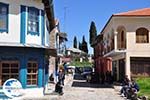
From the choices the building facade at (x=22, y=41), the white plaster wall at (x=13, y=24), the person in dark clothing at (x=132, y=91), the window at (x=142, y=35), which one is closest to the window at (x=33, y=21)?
the building facade at (x=22, y=41)

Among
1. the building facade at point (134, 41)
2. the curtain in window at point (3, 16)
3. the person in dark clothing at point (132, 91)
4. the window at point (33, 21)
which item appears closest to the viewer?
the curtain in window at point (3, 16)

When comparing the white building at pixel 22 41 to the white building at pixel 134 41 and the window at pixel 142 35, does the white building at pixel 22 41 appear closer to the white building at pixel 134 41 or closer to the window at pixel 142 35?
the white building at pixel 134 41

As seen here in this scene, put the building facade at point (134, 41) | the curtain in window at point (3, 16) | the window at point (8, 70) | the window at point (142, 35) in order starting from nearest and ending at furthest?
the curtain in window at point (3, 16), the window at point (8, 70), the building facade at point (134, 41), the window at point (142, 35)

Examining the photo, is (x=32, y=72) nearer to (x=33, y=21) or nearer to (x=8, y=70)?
(x=8, y=70)

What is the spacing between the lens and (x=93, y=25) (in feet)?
404

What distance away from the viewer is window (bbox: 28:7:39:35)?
25.0 m

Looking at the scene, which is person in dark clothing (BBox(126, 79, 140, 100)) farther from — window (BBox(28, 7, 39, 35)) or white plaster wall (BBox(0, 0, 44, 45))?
white plaster wall (BBox(0, 0, 44, 45))

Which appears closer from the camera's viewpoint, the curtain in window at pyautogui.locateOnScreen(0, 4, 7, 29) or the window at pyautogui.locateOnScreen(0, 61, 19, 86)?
the curtain in window at pyautogui.locateOnScreen(0, 4, 7, 29)

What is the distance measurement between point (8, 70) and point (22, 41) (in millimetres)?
1984

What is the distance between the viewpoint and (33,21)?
992 inches

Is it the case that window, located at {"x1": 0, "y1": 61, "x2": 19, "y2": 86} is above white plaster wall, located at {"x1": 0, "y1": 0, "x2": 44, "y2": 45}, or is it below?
below

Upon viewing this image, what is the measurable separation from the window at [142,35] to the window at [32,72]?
49.9 ft

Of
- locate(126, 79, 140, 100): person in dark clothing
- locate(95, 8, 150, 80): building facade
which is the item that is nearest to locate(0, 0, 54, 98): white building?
locate(126, 79, 140, 100): person in dark clothing

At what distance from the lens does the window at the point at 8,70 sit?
24.4m
